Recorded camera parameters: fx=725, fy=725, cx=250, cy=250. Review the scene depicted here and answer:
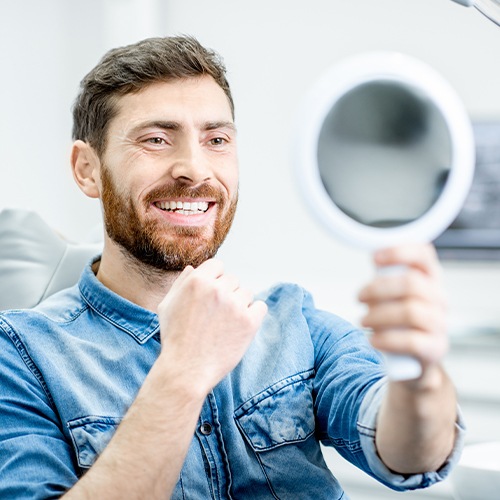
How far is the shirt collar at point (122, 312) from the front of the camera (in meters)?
1.21

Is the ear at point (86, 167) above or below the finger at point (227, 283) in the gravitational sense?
above

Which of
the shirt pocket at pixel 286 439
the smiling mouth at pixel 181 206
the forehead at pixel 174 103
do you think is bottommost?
the shirt pocket at pixel 286 439

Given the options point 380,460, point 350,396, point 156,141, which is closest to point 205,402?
point 350,396

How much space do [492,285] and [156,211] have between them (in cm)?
156

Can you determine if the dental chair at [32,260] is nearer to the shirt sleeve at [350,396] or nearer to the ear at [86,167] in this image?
the ear at [86,167]

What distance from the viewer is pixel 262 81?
9.29 feet

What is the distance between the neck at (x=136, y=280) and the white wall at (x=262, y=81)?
121 centimetres

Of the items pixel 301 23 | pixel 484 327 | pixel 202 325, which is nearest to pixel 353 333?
pixel 202 325

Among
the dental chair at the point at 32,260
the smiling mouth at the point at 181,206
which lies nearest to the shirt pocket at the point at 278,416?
the smiling mouth at the point at 181,206

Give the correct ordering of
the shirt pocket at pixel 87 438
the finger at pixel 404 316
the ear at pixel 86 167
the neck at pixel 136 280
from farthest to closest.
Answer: the ear at pixel 86 167 → the neck at pixel 136 280 → the shirt pocket at pixel 87 438 → the finger at pixel 404 316

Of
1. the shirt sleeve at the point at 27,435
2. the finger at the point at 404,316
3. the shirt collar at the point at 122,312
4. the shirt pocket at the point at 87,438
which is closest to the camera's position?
the finger at the point at 404,316

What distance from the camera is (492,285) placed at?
2.49 m

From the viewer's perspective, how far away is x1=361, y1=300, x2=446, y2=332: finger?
598mm

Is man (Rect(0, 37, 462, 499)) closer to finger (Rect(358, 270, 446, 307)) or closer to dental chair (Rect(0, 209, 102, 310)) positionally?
finger (Rect(358, 270, 446, 307))
